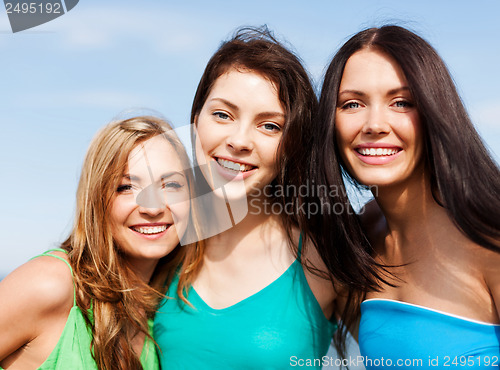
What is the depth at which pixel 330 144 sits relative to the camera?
2.98 m

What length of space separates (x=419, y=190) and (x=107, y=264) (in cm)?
185

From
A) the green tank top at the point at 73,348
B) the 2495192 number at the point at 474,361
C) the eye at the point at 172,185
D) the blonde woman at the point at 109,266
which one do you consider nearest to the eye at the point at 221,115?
the blonde woman at the point at 109,266

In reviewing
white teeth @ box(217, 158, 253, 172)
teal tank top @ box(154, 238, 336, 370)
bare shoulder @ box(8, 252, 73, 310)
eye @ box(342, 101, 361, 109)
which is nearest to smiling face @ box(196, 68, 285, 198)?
white teeth @ box(217, 158, 253, 172)

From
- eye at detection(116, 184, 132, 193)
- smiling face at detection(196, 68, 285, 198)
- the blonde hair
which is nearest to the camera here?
the blonde hair

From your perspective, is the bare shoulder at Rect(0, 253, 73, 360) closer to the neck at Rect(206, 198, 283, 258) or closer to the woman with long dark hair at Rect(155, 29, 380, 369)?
the woman with long dark hair at Rect(155, 29, 380, 369)

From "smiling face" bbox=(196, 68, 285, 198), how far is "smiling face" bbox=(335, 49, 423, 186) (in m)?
0.45

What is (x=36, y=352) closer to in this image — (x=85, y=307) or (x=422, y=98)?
(x=85, y=307)

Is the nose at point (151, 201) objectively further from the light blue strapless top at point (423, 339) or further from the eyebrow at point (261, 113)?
the light blue strapless top at point (423, 339)

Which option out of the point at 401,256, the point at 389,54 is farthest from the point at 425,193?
the point at 389,54

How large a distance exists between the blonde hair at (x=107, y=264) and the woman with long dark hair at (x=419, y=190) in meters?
1.22

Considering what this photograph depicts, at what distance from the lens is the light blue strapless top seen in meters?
2.61

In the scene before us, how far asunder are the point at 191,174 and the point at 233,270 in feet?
2.24

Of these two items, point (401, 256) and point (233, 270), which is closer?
point (401, 256)

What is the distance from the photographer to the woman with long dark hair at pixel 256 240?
120 inches
